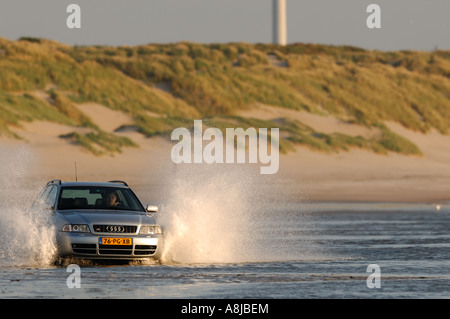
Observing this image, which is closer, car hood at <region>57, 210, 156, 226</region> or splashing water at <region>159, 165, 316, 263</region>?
car hood at <region>57, 210, 156, 226</region>

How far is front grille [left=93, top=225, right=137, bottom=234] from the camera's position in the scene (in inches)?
682

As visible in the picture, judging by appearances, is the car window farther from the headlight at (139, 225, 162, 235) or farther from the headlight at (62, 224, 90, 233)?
the headlight at (139, 225, 162, 235)

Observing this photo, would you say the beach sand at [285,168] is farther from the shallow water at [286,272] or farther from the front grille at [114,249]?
the front grille at [114,249]

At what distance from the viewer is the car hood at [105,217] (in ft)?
57.1

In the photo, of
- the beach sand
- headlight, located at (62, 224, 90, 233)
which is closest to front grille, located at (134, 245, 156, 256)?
headlight, located at (62, 224, 90, 233)

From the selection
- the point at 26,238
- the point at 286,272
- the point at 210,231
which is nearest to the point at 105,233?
the point at 26,238

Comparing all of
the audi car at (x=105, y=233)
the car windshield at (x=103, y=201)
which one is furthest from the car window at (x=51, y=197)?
the audi car at (x=105, y=233)

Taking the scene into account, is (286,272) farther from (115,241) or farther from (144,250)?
(115,241)

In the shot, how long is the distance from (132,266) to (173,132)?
104 ft

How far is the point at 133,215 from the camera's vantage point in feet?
58.9

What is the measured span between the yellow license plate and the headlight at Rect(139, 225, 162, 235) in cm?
29
